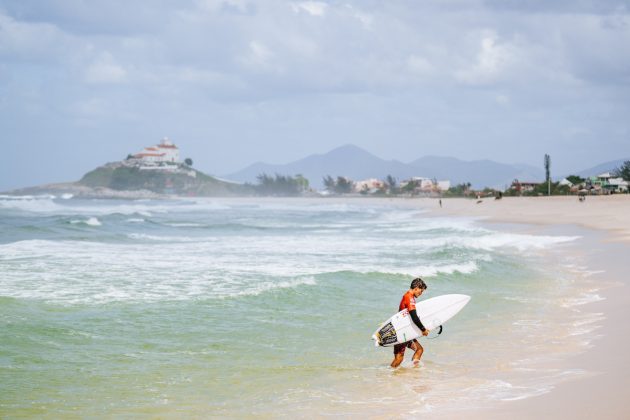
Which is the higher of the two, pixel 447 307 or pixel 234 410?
pixel 447 307

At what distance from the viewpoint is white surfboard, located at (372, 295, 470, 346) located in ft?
31.6

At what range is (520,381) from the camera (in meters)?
8.34

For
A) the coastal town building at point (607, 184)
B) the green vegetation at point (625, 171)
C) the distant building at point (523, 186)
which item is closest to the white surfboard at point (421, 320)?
the coastal town building at point (607, 184)

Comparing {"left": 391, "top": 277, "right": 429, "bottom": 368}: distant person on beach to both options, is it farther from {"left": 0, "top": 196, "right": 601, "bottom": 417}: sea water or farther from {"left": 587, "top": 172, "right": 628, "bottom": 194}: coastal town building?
{"left": 587, "top": 172, "right": 628, "bottom": 194}: coastal town building

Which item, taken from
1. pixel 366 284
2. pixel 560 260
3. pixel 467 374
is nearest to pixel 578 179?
pixel 560 260

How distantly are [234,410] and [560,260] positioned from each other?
56.9 ft

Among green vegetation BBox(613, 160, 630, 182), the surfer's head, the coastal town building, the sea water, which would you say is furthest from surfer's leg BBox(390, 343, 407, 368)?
green vegetation BBox(613, 160, 630, 182)

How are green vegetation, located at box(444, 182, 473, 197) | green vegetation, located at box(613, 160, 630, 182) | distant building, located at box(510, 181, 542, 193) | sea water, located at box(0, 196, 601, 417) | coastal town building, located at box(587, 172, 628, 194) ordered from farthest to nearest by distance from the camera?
green vegetation, located at box(444, 182, 473, 197) < distant building, located at box(510, 181, 542, 193) < green vegetation, located at box(613, 160, 630, 182) < coastal town building, located at box(587, 172, 628, 194) < sea water, located at box(0, 196, 601, 417)

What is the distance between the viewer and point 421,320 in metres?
10.2

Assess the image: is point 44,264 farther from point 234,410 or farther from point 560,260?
point 560,260

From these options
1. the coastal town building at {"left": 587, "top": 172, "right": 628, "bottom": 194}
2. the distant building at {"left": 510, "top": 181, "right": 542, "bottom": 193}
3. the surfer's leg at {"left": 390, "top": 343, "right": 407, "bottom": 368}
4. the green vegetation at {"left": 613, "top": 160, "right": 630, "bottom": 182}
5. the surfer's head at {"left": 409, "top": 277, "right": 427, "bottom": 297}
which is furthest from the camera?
the distant building at {"left": 510, "top": 181, "right": 542, "bottom": 193}

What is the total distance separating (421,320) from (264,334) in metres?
2.92

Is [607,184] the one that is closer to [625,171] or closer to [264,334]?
[625,171]

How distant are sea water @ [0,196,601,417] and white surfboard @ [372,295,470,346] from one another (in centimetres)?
42
